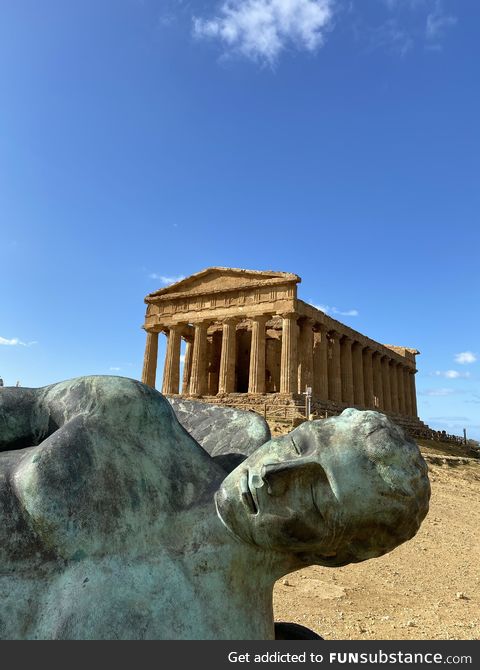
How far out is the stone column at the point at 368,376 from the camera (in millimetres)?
43094

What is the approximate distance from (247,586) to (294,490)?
16.2 inches

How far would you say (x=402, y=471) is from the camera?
151 centimetres

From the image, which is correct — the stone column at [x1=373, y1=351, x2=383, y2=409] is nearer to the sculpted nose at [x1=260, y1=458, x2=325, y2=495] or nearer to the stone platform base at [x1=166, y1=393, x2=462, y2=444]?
the stone platform base at [x1=166, y1=393, x2=462, y2=444]

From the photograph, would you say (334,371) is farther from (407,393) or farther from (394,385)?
(407,393)

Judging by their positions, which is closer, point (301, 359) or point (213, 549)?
point (213, 549)

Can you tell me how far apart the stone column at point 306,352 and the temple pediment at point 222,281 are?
3773 mm

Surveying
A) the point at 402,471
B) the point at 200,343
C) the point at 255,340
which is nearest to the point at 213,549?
the point at 402,471

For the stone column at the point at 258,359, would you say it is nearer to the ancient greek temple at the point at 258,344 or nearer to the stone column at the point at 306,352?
the ancient greek temple at the point at 258,344

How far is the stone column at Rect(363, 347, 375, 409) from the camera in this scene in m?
43.1

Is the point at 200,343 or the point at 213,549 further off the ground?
the point at 200,343

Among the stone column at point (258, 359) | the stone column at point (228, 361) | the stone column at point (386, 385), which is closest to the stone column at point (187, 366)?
the stone column at point (228, 361)
